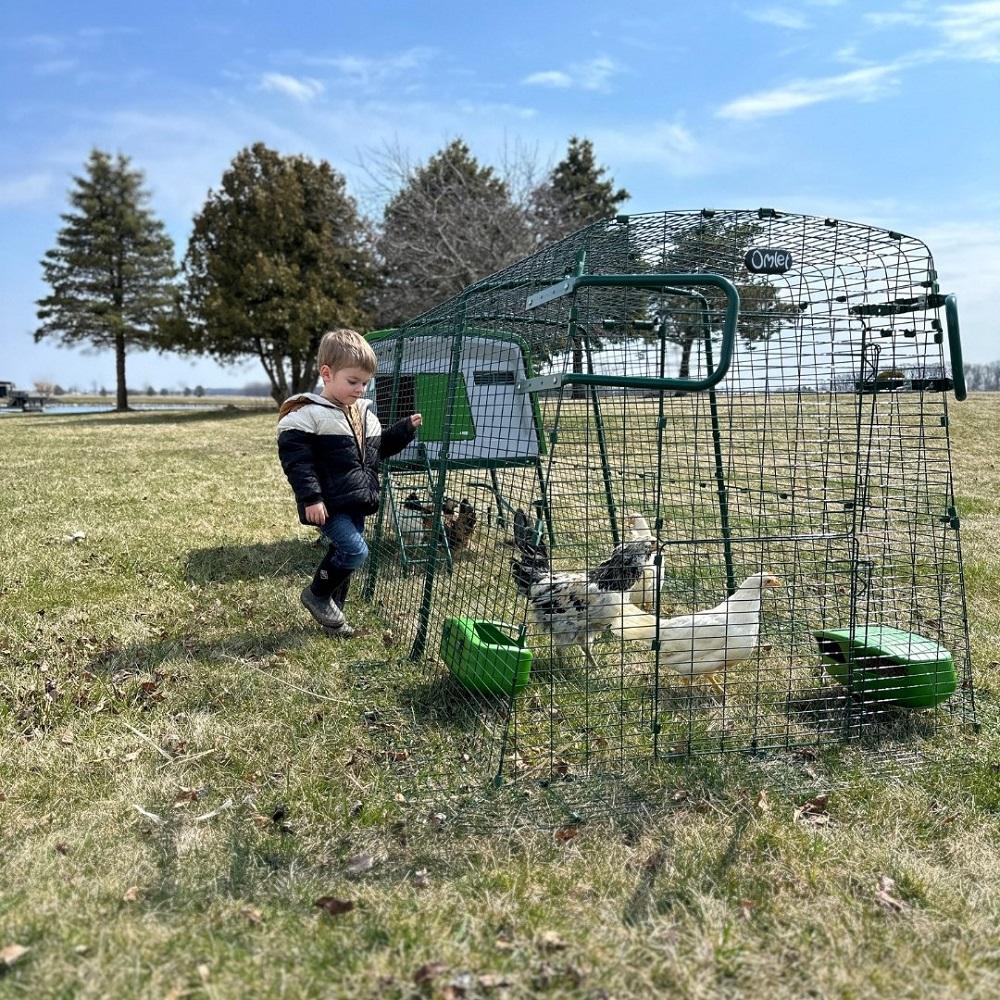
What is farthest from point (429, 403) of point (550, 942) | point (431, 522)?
point (550, 942)

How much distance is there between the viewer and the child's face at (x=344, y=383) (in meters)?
4.06

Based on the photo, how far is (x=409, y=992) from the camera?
204cm

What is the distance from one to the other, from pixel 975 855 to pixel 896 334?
2.14 m

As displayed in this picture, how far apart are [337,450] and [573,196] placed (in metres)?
26.2

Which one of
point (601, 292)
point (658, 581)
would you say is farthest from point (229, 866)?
point (601, 292)

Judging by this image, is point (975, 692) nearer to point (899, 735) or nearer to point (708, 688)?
point (899, 735)

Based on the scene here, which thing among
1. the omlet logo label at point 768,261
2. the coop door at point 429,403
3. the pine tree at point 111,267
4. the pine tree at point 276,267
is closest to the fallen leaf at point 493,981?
the omlet logo label at point 768,261

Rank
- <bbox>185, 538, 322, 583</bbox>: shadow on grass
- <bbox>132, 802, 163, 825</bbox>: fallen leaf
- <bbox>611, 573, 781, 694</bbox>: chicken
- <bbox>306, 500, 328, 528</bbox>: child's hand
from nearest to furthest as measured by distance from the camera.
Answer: <bbox>132, 802, 163, 825</bbox>: fallen leaf → <bbox>611, 573, 781, 694</bbox>: chicken → <bbox>306, 500, 328, 528</bbox>: child's hand → <bbox>185, 538, 322, 583</bbox>: shadow on grass

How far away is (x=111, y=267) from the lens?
110 feet

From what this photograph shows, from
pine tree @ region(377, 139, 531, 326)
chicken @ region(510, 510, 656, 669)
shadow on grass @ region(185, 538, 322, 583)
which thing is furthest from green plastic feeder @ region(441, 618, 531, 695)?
pine tree @ region(377, 139, 531, 326)

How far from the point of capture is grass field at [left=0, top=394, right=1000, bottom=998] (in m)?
2.13

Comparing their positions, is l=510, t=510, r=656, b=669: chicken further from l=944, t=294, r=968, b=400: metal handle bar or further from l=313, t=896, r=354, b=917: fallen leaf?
l=313, t=896, r=354, b=917: fallen leaf

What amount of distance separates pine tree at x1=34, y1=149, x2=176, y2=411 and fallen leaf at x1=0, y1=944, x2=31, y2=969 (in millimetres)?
34556

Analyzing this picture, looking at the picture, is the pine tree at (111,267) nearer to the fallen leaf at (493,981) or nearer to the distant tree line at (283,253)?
the distant tree line at (283,253)
